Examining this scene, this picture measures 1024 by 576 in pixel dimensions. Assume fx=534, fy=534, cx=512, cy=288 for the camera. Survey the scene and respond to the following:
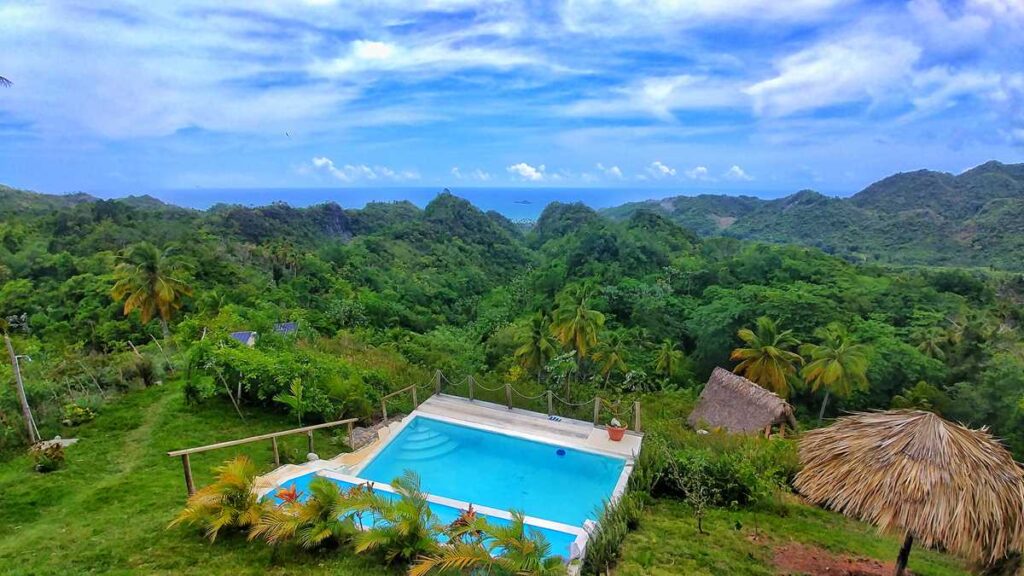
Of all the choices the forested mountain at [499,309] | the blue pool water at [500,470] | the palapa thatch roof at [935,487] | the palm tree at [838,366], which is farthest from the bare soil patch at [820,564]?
the palm tree at [838,366]

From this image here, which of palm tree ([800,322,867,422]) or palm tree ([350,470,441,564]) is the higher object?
palm tree ([350,470,441,564])

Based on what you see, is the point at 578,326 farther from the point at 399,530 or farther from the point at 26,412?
the point at 26,412

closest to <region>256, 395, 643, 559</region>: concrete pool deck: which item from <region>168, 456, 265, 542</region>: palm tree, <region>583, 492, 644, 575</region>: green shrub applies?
<region>583, 492, 644, 575</region>: green shrub

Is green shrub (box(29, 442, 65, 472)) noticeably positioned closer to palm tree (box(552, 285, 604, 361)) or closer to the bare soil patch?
the bare soil patch

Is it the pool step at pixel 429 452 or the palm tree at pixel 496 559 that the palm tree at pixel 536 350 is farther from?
the palm tree at pixel 496 559

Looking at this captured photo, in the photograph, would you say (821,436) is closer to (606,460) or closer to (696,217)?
(606,460)

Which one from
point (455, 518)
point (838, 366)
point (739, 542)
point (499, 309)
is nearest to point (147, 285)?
point (455, 518)
